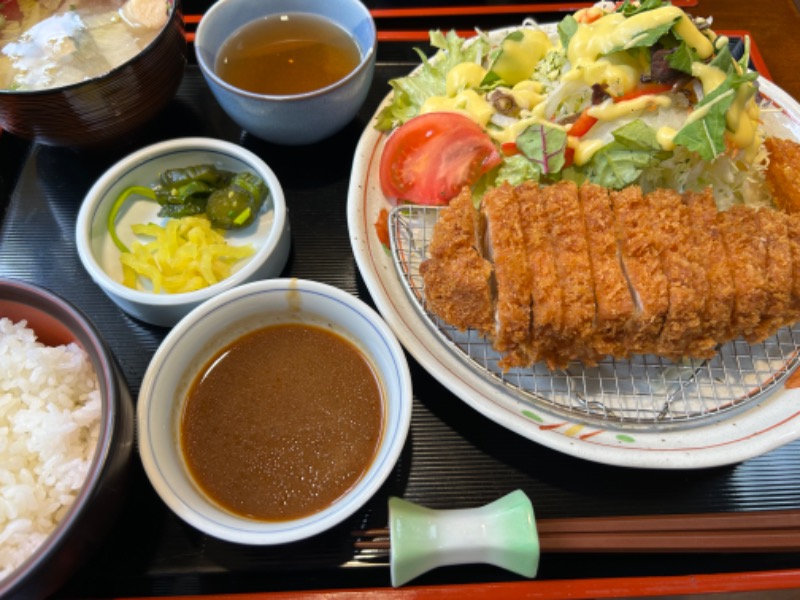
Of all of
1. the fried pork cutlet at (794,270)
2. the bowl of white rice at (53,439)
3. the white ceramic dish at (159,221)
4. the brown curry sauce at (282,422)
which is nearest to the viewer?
the bowl of white rice at (53,439)

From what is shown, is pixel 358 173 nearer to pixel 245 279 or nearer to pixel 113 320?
pixel 245 279

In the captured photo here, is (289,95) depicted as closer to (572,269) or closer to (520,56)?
(520,56)

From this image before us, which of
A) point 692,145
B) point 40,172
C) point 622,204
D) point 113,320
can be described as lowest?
point 113,320

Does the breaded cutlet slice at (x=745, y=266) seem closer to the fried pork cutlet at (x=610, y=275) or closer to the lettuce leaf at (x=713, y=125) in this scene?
the fried pork cutlet at (x=610, y=275)

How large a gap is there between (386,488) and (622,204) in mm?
1213

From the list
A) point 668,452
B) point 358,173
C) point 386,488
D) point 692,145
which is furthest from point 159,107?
point 668,452

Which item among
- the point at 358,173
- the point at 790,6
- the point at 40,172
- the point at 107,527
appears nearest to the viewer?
the point at 107,527

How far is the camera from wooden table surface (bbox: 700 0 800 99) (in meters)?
2.82

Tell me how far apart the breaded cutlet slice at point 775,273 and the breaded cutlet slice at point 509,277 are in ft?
2.45

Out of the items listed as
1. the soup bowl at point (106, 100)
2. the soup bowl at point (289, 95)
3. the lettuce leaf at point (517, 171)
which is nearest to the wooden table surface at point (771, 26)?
the lettuce leaf at point (517, 171)

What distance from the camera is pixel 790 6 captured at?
311 cm

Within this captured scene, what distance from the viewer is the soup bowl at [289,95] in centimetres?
212

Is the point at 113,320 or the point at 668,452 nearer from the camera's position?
the point at 668,452

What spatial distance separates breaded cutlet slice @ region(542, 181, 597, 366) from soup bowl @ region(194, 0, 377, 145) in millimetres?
897
